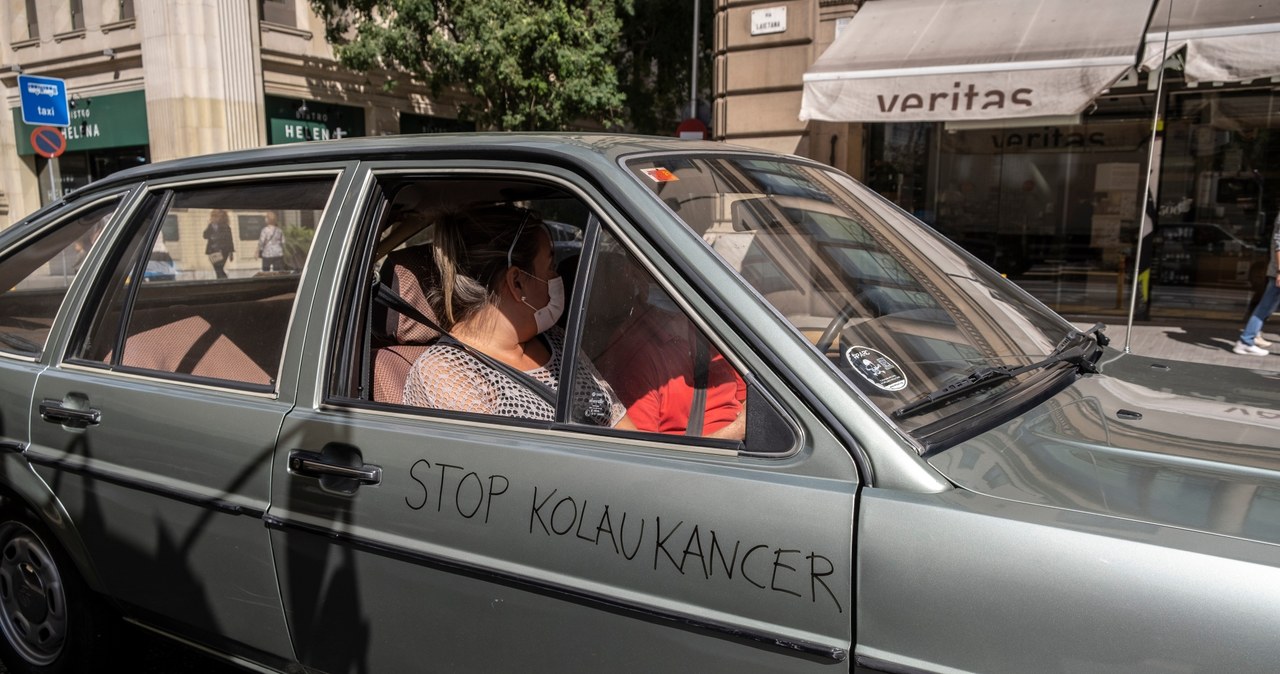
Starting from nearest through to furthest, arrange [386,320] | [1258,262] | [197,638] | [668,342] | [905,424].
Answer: [905,424]
[668,342]
[197,638]
[386,320]
[1258,262]

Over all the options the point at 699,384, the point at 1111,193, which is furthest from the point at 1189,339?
the point at 699,384

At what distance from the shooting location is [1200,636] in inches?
50.3

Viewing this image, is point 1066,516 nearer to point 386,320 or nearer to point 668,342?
point 668,342

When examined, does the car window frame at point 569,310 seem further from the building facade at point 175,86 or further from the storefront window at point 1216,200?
the building facade at point 175,86

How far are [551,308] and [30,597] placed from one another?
6.56 ft

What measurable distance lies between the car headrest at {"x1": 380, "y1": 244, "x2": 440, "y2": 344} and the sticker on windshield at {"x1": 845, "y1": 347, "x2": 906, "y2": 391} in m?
1.32

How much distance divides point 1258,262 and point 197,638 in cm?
1222

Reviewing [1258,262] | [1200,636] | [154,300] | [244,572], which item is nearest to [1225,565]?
[1200,636]

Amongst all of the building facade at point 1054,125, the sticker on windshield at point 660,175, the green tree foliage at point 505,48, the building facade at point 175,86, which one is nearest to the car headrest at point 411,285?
the sticker on windshield at point 660,175

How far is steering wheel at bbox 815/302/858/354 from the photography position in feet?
6.00

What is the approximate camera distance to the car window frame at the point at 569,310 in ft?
5.63

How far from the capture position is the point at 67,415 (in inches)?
100

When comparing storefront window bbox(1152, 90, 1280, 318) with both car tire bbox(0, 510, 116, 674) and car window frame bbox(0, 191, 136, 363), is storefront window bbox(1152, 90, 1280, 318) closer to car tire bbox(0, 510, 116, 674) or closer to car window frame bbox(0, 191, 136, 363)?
car window frame bbox(0, 191, 136, 363)

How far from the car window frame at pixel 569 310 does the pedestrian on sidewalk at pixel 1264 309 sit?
8.70 meters
